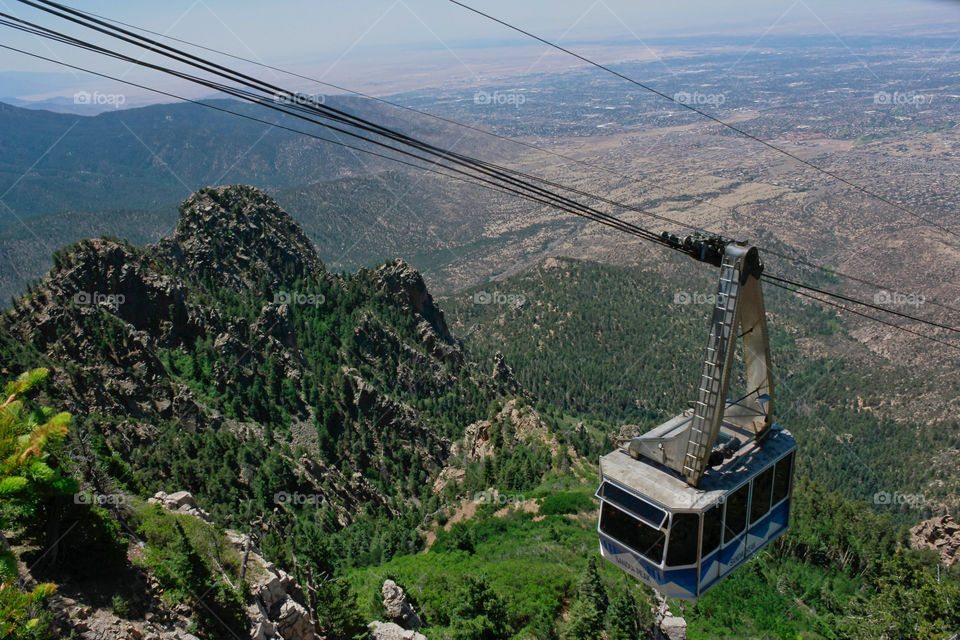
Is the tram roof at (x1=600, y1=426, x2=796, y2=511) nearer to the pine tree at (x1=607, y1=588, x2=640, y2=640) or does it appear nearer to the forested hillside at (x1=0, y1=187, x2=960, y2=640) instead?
the forested hillside at (x1=0, y1=187, x2=960, y2=640)

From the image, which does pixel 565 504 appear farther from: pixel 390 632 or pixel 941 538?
pixel 941 538

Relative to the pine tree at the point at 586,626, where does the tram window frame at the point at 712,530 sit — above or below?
above

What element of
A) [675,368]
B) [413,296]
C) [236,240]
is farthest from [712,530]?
[675,368]

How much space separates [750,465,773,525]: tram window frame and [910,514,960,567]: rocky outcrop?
42056mm

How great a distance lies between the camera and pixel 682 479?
47.9 feet

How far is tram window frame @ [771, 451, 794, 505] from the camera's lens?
1577 cm

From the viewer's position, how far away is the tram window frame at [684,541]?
13641 millimetres

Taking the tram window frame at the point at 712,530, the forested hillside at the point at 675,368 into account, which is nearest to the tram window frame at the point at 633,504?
the tram window frame at the point at 712,530

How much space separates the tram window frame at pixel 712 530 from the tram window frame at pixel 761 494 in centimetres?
148

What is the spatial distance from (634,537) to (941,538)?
158 feet

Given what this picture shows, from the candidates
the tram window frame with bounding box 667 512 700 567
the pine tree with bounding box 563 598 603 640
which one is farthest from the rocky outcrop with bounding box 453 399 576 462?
the tram window frame with bounding box 667 512 700 567

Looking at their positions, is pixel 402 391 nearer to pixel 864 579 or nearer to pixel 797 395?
pixel 864 579

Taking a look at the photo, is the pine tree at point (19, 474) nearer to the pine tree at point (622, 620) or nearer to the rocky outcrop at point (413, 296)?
the pine tree at point (622, 620)

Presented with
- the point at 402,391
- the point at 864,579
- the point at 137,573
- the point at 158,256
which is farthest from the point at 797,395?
the point at 137,573
